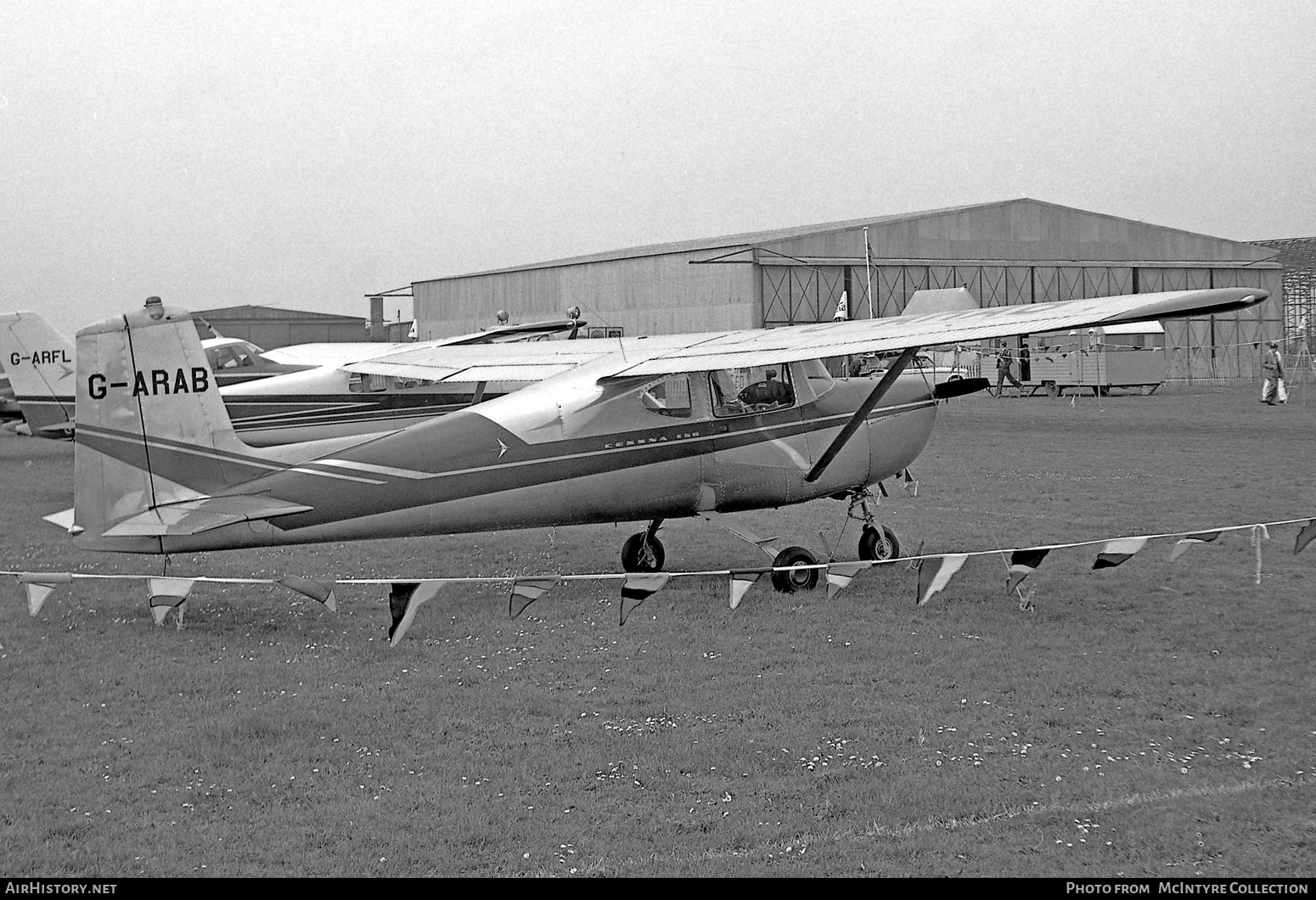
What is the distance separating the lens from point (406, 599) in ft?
22.8

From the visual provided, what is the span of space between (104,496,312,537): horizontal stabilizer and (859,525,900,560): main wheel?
4689 millimetres

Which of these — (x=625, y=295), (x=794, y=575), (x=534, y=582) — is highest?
(x=625, y=295)

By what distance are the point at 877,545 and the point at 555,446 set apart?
3048 millimetres

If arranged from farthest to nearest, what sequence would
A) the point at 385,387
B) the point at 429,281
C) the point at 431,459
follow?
the point at 429,281 → the point at 385,387 → the point at 431,459

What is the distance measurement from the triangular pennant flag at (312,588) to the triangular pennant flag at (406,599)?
1.29ft

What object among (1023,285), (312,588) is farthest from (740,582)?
(1023,285)

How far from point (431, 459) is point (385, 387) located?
8356mm

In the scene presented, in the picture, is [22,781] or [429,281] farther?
[429,281]

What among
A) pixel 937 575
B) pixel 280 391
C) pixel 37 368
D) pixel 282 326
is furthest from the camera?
pixel 282 326

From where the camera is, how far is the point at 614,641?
811 cm

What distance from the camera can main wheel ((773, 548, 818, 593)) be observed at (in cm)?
955

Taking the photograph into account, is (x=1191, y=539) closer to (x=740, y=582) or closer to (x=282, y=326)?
(x=740, y=582)

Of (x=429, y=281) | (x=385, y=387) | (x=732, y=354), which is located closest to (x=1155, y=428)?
(x=385, y=387)
